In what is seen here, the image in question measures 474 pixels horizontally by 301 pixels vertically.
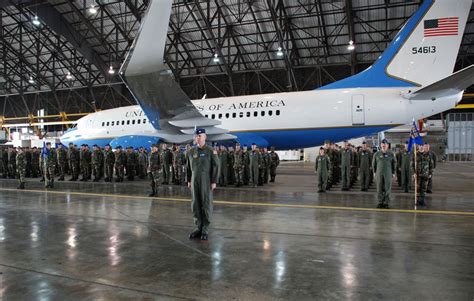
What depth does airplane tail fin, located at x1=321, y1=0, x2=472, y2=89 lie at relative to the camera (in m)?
11.8

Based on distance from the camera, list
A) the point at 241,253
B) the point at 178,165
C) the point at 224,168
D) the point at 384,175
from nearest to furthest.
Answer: the point at 241,253 → the point at 384,175 → the point at 224,168 → the point at 178,165

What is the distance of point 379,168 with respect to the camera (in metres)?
7.37

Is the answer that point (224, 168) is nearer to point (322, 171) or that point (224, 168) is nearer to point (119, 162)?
point (322, 171)

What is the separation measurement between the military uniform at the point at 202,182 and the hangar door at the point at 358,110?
A: 9519 mm

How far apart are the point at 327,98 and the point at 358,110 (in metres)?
1.32

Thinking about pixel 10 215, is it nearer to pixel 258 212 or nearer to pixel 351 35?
pixel 258 212

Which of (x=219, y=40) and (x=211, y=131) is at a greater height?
(x=219, y=40)

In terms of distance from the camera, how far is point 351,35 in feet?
77.4

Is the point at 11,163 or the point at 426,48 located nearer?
the point at 426,48

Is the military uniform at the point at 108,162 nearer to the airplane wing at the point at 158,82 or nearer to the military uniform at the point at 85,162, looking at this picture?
the military uniform at the point at 85,162

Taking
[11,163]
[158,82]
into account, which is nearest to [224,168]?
[158,82]

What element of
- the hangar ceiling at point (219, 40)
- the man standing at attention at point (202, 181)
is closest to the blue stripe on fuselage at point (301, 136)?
the man standing at attention at point (202, 181)

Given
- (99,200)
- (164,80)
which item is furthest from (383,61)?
(99,200)

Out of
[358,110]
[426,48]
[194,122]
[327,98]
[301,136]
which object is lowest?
[301,136]
